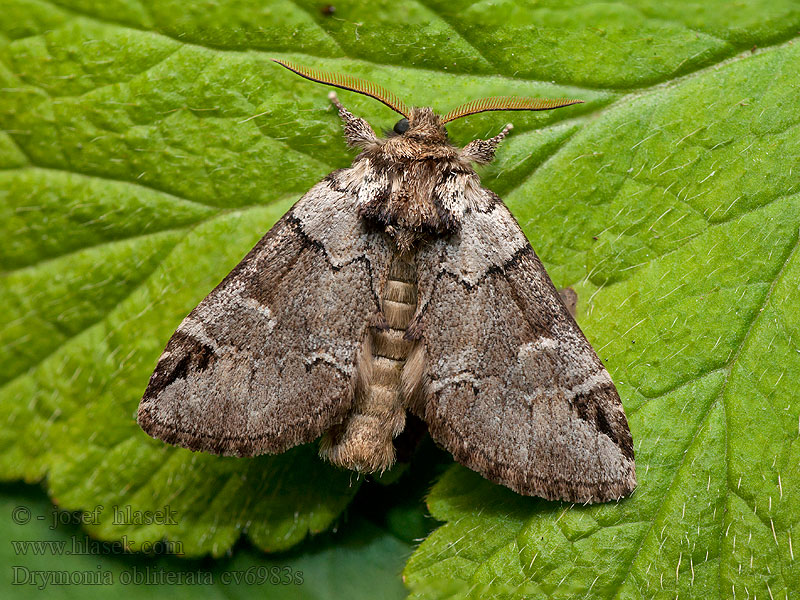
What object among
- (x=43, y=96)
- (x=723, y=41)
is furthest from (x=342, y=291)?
(x=723, y=41)

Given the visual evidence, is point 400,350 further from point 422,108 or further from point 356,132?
point 422,108

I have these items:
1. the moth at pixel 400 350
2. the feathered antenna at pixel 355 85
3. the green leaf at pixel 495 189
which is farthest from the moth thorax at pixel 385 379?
the feathered antenna at pixel 355 85

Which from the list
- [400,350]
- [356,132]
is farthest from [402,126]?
[400,350]

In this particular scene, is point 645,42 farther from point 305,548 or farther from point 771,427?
point 305,548

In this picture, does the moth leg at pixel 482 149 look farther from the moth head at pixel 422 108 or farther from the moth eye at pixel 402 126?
the moth eye at pixel 402 126

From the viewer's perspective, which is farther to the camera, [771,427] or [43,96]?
[43,96]

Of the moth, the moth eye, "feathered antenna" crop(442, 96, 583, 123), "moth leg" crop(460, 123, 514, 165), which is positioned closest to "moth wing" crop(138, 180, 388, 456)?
the moth

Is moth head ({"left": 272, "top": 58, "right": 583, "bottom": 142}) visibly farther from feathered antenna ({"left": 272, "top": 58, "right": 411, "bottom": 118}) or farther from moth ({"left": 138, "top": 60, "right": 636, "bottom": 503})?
moth ({"left": 138, "top": 60, "right": 636, "bottom": 503})
